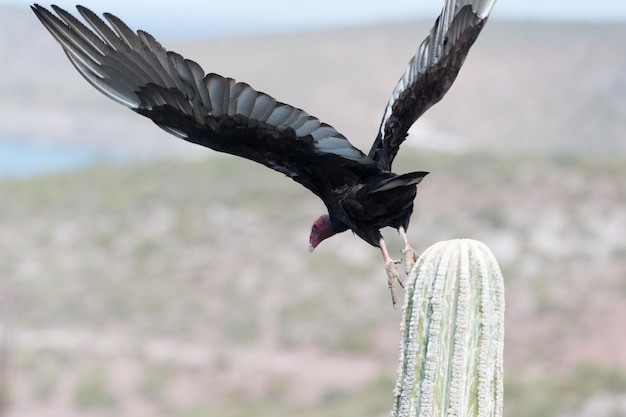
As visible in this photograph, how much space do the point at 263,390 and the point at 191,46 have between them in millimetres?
77104


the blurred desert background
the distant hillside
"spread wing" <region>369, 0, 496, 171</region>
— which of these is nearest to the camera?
"spread wing" <region>369, 0, 496, 171</region>

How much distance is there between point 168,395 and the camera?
18.5 metres

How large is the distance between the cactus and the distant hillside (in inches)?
2220

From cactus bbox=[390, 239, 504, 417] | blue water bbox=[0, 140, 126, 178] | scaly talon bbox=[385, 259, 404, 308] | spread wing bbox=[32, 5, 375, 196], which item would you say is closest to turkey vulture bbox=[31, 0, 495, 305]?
spread wing bbox=[32, 5, 375, 196]

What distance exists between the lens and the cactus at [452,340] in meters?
3.83

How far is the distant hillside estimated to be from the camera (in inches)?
2596

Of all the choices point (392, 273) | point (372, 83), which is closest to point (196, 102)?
point (392, 273)

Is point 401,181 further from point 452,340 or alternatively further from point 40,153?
point 40,153

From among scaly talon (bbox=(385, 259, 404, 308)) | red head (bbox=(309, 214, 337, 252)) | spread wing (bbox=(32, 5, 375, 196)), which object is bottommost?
scaly talon (bbox=(385, 259, 404, 308))

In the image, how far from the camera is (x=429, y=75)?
5105 mm

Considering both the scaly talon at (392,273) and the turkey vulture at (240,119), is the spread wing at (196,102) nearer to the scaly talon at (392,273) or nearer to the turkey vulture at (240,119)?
the turkey vulture at (240,119)

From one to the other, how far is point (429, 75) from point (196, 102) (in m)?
1.13

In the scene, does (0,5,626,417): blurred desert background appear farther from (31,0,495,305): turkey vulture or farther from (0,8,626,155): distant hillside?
(0,8,626,155): distant hillside

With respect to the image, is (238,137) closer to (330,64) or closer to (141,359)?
(141,359)
